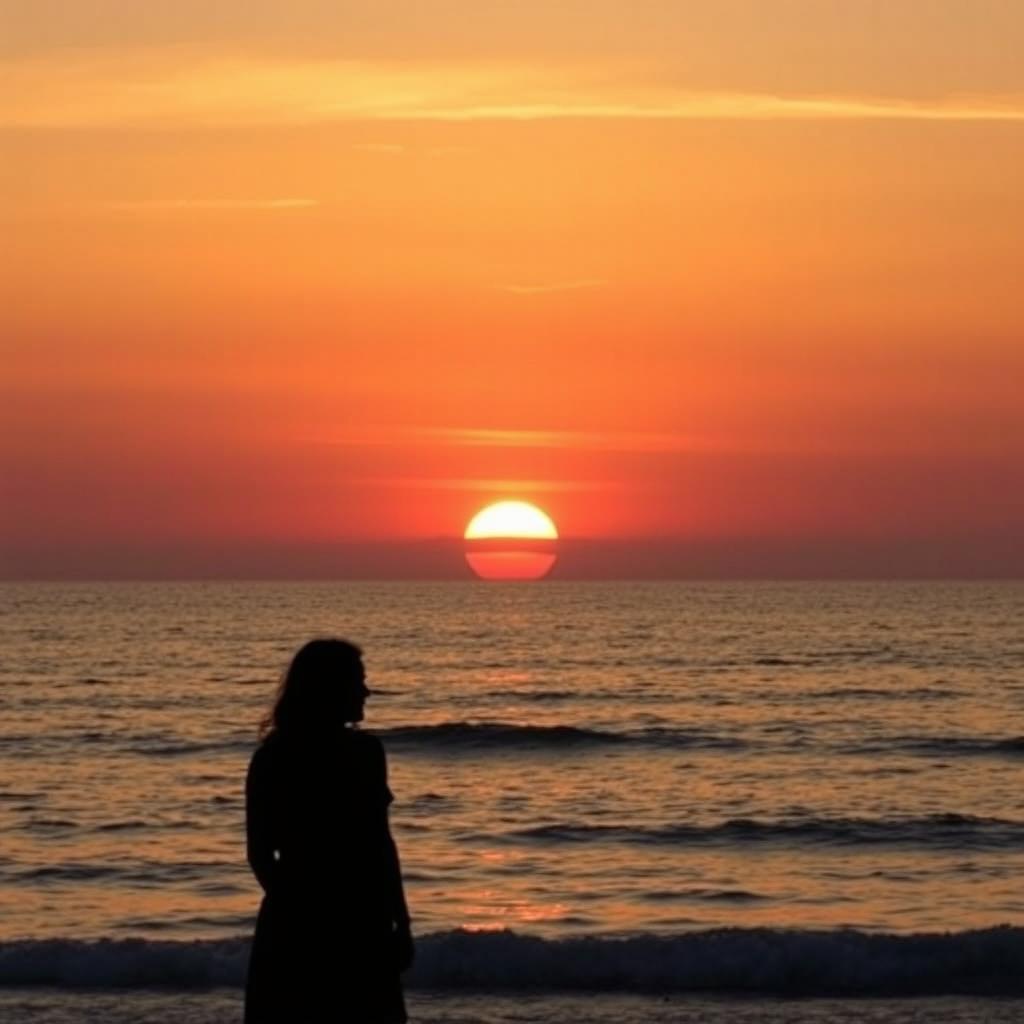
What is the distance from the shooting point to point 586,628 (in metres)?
82.9

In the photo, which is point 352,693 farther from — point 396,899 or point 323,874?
point 396,899

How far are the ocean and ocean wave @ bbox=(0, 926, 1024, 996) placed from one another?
0.07 feet

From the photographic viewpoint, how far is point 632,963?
13.0 m

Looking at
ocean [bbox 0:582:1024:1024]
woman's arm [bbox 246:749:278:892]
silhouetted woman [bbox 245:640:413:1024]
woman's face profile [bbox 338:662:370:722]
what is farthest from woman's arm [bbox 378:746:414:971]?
ocean [bbox 0:582:1024:1024]

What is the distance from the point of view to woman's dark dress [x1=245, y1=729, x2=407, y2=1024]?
21.4ft

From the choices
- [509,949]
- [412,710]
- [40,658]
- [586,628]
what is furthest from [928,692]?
[586,628]

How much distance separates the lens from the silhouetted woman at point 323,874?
6.51 m

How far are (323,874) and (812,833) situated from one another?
16833 millimetres

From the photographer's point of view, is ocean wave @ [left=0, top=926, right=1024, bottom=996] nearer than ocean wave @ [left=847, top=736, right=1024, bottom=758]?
Yes

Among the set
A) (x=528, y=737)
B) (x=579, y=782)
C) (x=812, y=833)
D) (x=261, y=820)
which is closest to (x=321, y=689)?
(x=261, y=820)

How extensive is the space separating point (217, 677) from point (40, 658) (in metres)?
9.68

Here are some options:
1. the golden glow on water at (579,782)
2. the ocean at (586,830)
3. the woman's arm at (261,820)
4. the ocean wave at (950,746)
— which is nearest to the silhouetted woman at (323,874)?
the woman's arm at (261,820)

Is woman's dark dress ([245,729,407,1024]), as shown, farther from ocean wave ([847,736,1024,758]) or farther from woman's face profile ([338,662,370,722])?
ocean wave ([847,736,1024,758])

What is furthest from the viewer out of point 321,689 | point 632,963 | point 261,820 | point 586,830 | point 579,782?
point 579,782
